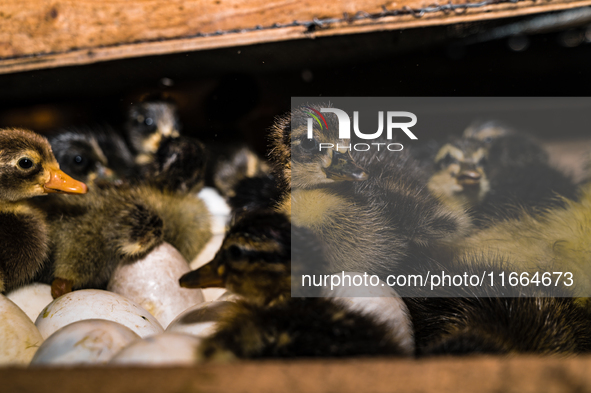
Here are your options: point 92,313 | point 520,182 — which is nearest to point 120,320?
point 92,313

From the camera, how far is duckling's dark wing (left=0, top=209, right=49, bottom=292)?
1.40m

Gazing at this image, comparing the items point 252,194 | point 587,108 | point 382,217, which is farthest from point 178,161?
point 587,108

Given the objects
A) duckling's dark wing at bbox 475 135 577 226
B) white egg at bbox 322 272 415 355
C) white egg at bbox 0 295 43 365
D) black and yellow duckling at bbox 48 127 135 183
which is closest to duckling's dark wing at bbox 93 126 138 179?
black and yellow duckling at bbox 48 127 135 183

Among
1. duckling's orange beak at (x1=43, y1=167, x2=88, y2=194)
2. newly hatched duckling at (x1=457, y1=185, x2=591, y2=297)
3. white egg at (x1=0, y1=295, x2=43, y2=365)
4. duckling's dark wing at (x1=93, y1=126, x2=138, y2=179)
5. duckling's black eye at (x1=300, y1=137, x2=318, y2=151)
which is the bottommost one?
white egg at (x1=0, y1=295, x2=43, y2=365)

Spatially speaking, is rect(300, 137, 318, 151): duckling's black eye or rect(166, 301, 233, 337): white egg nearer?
rect(166, 301, 233, 337): white egg

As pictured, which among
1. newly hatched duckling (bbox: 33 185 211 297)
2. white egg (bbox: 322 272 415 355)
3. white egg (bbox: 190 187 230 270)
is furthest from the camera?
white egg (bbox: 190 187 230 270)

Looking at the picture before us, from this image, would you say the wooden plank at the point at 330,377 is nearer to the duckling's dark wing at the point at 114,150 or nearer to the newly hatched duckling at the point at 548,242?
the newly hatched duckling at the point at 548,242

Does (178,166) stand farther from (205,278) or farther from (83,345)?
(83,345)

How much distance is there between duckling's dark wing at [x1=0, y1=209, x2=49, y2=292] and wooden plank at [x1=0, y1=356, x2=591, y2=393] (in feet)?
3.12

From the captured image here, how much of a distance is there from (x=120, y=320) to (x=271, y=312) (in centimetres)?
51

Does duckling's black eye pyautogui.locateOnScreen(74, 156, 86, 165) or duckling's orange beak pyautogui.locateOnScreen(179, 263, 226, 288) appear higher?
duckling's black eye pyautogui.locateOnScreen(74, 156, 86, 165)

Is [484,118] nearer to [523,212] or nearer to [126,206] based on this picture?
[523,212]

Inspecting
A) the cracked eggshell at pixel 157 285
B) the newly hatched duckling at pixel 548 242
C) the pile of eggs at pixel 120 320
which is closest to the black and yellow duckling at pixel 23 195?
the pile of eggs at pixel 120 320

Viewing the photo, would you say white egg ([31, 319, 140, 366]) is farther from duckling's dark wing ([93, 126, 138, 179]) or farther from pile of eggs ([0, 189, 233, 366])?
duckling's dark wing ([93, 126, 138, 179])
